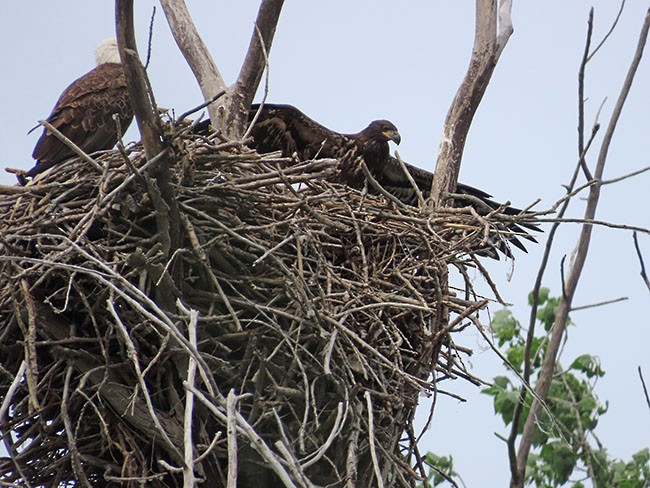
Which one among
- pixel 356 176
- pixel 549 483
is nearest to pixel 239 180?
pixel 356 176

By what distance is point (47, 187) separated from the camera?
4.69 m

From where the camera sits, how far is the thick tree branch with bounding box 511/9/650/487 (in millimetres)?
5891

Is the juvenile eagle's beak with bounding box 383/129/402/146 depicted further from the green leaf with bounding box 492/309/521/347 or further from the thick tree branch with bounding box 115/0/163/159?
the thick tree branch with bounding box 115/0/163/159

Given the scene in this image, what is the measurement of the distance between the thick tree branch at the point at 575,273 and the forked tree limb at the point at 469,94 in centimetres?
77

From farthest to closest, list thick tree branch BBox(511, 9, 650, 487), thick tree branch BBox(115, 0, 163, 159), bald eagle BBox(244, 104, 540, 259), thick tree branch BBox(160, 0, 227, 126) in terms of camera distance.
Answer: bald eagle BBox(244, 104, 540, 259), thick tree branch BBox(160, 0, 227, 126), thick tree branch BBox(511, 9, 650, 487), thick tree branch BBox(115, 0, 163, 159)

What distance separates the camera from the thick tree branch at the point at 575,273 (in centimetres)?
589

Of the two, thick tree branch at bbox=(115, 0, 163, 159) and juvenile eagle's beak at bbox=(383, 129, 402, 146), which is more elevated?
juvenile eagle's beak at bbox=(383, 129, 402, 146)

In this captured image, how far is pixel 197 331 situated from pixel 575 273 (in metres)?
2.58

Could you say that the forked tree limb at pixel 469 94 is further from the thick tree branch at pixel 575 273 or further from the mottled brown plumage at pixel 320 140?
the thick tree branch at pixel 575 273

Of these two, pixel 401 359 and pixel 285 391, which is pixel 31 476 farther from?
pixel 401 359

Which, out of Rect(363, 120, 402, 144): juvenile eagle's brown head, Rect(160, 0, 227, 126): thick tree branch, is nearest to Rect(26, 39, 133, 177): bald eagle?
Rect(160, 0, 227, 126): thick tree branch

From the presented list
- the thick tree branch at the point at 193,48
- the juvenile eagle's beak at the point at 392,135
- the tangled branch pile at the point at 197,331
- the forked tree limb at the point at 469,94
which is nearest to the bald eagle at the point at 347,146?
the juvenile eagle's beak at the point at 392,135

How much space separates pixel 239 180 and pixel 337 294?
2.22ft

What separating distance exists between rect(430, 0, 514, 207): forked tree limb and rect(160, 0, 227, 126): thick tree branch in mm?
1338
